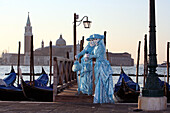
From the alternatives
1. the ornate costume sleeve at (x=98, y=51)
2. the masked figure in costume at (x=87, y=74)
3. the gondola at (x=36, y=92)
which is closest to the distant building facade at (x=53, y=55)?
the gondola at (x=36, y=92)

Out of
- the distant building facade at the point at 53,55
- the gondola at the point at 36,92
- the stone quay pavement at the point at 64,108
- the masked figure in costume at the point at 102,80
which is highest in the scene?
the distant building facade at the point at 53,55

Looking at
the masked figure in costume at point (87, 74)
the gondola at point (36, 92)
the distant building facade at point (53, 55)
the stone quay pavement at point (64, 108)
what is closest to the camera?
the stone quay pavement at point (64, 108)

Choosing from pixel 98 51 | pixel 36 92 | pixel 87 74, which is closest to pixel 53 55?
pixel 36 92

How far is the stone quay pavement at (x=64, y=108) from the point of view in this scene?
20.3 ft

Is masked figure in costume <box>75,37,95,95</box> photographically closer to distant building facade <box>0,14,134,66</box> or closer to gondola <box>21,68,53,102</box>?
gondola <box>21,68,53,102</box>

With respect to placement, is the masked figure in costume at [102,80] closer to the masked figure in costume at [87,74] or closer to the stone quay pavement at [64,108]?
the stone quay pavement at [64,108]

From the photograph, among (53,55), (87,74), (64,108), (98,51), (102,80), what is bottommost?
(64,108)

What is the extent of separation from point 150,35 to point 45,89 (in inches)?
246

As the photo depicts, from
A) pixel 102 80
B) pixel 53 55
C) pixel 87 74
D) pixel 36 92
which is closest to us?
pixel 102 80

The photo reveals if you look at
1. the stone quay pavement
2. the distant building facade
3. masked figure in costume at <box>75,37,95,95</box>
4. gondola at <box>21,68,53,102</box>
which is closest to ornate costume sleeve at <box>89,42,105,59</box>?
masked figure in costume at <box>75,37,95,95</box>

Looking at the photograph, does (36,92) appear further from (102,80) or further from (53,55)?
(53,55)

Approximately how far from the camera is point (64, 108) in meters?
6.56


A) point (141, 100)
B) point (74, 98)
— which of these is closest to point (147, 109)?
point (141, 100)

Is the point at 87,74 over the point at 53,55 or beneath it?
beneath
